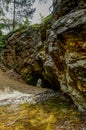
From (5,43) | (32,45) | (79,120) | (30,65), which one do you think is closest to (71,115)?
(79,120)

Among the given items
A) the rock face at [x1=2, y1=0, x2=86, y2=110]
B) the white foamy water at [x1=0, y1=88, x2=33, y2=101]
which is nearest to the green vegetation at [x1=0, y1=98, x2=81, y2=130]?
the rock face at [x1=2, y1=0, x2=86, y2=110]

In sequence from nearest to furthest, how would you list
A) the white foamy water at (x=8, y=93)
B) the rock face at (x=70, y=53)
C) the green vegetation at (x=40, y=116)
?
the green vegetation at (x=40, y=116)
the rock face at (x=70, y=53)
the white foamy water at (x=8, y=93)

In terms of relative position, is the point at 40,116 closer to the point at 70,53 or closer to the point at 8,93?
the point at 70,53

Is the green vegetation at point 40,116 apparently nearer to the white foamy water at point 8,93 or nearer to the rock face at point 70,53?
the rock face at point 70,53

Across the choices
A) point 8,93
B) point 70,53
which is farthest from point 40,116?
point 8,93

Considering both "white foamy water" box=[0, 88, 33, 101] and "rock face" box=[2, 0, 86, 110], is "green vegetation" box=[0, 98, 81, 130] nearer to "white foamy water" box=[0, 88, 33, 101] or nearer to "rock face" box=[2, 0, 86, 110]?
"rock face" box=[2, 0, 86, 110]

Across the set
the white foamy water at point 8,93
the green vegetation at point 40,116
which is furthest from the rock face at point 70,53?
the white foamy water at point 8,93

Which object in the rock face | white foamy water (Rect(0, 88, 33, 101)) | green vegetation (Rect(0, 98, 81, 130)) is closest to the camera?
green vegetation (Rect(0, 98, 81, 130))

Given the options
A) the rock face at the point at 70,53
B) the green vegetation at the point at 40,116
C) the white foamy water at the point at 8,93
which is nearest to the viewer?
the green vegetation at the point at 40,116

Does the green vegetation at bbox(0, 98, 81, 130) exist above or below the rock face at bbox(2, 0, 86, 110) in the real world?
below

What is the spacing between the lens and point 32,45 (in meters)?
17.9

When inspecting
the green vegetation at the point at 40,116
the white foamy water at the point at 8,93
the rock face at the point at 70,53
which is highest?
the rock face at the point at 70,53

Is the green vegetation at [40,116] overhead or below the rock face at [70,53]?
below

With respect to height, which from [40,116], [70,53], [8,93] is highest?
[70,53]
